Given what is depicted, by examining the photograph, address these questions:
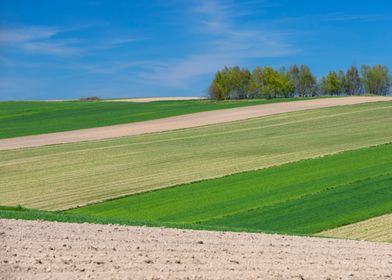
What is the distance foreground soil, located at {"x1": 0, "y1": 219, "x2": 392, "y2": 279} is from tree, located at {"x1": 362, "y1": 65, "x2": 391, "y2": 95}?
101m

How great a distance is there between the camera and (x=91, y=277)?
1013 centimetres

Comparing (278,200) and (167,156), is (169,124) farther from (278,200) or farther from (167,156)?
(278,200)

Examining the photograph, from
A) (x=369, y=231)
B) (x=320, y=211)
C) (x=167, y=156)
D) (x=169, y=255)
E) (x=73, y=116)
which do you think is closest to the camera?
(x=169, y=255)

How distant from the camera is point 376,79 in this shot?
114 m

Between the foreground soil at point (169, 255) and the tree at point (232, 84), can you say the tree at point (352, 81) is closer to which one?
the tree at point (232, 84)

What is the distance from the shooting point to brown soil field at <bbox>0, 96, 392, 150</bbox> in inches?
2195

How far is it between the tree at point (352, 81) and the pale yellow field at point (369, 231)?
94.0 metres

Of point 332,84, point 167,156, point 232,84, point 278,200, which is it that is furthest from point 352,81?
point 278,200

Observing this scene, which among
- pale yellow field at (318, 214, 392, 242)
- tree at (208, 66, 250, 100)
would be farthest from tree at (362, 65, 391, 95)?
pale yellow field at (318, 214, 392, 242)

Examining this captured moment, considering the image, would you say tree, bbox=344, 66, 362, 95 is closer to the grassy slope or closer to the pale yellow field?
the grassy slope

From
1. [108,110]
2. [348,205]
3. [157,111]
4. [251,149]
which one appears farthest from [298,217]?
[108,110]

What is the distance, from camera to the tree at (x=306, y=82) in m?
114

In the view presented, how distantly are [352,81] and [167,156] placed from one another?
259 ft

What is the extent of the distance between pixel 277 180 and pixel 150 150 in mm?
14944
